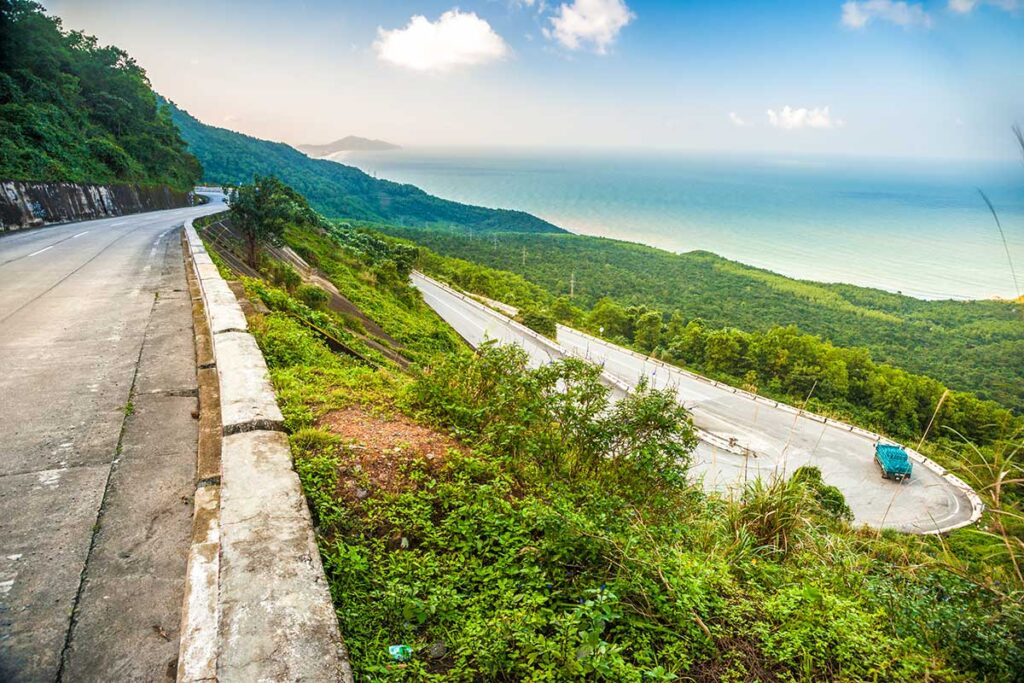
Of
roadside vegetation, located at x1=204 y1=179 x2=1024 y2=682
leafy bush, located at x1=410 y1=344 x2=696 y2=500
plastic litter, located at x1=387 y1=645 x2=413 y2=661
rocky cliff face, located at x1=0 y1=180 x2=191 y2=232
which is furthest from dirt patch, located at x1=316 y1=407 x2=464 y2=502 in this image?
rocky cliff face, located at x1=0 y1=180 x2=191 y2=232

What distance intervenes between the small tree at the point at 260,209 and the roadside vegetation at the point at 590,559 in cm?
1053

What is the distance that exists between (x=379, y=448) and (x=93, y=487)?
174cm

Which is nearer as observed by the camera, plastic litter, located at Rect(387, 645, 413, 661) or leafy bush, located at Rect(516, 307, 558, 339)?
plastic litter, located at Rect(387, 645, 413, 661)

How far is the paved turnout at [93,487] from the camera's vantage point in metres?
1.94

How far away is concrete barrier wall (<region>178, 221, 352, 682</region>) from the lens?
5.50ft

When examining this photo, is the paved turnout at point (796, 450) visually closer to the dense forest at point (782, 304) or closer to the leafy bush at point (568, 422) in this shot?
the leafy bush at point (568, 422)

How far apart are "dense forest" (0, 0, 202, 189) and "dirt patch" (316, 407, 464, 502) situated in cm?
2209

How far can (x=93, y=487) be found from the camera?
9.50 ft

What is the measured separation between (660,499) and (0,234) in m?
21.2

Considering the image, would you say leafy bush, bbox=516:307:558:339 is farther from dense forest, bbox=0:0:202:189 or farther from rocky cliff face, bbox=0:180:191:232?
dense forest, bbox=0:0:202:189

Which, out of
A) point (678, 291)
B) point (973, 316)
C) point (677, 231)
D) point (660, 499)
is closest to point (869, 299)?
point (973, 316)

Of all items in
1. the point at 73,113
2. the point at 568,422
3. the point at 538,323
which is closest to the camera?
the point at 568,422

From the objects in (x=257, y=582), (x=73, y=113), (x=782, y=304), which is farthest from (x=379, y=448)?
(x=782, y=304)

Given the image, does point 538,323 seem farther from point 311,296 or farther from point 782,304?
point 782,304
